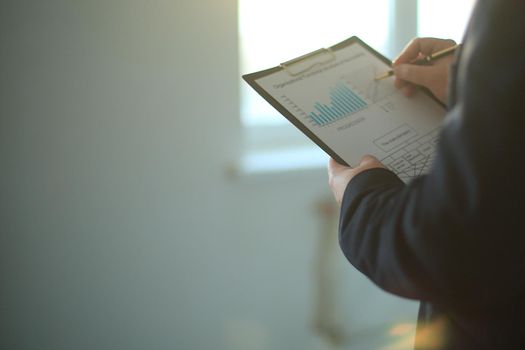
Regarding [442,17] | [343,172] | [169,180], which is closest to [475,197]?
[343,172]

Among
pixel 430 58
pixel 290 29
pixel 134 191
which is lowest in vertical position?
pixel 134 191

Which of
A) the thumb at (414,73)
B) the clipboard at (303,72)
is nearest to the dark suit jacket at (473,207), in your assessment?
the clipboard at (303,72)

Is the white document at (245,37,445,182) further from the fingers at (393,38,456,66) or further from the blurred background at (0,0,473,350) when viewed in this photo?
the blurred background at (0,0,473,350)

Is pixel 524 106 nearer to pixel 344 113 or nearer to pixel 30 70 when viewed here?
pixel 344 113

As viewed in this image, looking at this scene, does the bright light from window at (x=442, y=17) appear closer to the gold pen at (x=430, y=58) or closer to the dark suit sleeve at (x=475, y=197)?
the gold pen at (x=430, y=58)

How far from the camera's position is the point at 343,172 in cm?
82

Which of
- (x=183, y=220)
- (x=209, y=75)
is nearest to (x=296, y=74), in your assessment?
(x=209, y=75)

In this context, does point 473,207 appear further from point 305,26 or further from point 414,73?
point 305,26

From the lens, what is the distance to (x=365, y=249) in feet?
2.23

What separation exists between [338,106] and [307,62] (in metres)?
0.10

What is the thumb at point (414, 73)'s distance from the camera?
95cm

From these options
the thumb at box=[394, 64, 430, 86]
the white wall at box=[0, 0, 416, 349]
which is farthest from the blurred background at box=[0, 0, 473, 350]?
the thumb at box=[394, 64, 430, 86]

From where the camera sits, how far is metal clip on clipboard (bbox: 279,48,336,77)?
0.97m

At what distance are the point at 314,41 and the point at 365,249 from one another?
1.10 m
